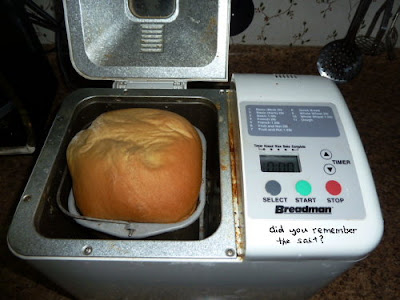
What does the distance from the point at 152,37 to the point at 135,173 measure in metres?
0.37

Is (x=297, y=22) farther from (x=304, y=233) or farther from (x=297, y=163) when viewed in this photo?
(x=304, y=233)

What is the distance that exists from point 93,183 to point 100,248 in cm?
12

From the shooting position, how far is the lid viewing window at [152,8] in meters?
0.73

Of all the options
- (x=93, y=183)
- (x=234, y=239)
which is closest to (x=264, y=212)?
(x=234, y=239)

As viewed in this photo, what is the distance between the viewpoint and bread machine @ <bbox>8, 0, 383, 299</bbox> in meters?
0.48

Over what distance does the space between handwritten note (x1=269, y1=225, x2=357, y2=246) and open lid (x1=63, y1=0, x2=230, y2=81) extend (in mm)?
395

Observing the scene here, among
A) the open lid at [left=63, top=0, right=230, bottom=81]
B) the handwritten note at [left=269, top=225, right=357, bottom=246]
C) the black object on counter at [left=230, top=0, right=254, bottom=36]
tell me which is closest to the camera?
the handwritten note at [left=269, top=225, right=357, bottom=246]

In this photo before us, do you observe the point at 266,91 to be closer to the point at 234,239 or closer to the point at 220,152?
the point at 220,152

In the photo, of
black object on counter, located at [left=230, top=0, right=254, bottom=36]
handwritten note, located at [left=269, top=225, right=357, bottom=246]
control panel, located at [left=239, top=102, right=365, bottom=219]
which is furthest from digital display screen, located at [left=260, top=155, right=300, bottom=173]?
black object on counter, located at [left=230, top=0, right=254, bottom=36]

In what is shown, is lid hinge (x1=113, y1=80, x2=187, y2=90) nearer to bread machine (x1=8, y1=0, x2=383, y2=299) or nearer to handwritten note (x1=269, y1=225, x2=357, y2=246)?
bread machine (x1=8, y1=0, x2=383, y2=299)

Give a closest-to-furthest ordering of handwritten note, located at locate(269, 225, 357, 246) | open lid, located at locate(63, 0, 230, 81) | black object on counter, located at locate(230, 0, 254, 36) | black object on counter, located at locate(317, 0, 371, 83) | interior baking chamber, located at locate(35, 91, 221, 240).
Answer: handwritten note, located at locate(269, 225, 357, 246), interior baking chamber, located at locate(35, 91, 221, 240), open lid, located at locate(63, 0, 230, 81), black object on counter, located at locate(230, 0, 254, 36), black object on counter, located at locate(317, 0, 371, 83)

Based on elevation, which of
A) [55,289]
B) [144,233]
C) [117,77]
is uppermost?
[117,77]

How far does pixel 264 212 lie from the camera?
0.48m

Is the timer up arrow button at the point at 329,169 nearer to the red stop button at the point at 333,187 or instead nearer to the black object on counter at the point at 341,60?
the red stop button at the point at 333,187
